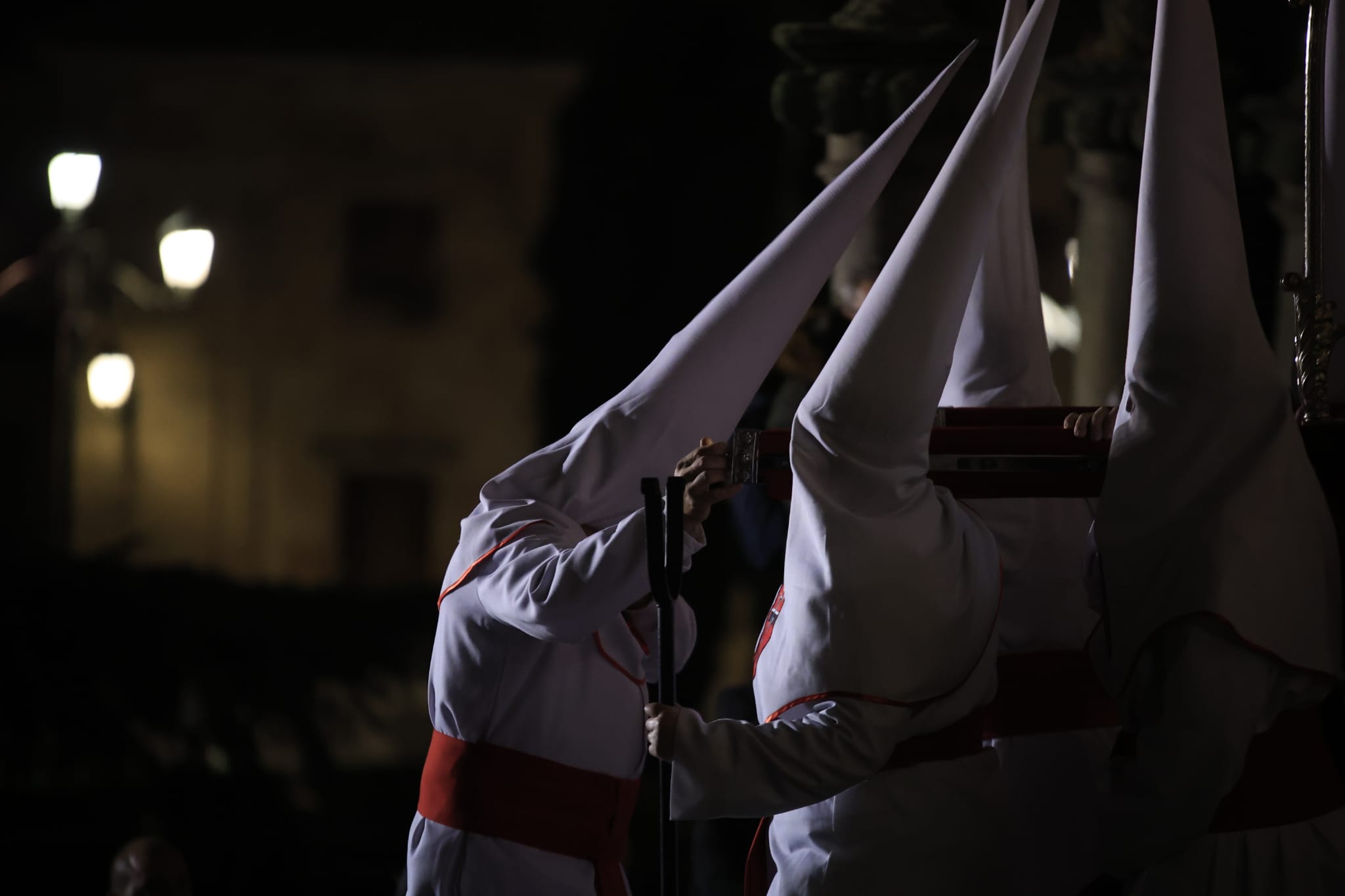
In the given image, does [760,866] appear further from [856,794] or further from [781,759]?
[781,759]

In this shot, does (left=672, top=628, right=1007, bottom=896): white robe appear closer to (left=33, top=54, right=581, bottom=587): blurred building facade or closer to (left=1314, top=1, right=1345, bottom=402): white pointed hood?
(left=1314, top=1, right=1345, bottom=402): white pointed hood

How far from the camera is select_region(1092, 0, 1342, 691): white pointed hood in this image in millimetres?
1937

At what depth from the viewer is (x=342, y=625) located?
19.0ft

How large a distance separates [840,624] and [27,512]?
4.87 meters

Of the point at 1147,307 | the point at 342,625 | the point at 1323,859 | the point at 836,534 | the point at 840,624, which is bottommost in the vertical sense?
the point at 342,625

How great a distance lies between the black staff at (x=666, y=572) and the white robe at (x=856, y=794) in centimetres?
9

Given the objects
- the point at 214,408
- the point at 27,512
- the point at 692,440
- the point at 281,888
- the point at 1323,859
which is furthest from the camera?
the point at 214,408

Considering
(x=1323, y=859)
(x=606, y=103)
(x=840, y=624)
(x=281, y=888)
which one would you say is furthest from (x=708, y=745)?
(x=606, y=103)

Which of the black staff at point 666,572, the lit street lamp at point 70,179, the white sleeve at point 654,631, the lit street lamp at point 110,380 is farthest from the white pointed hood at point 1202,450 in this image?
the lit street lamp at point 70,179

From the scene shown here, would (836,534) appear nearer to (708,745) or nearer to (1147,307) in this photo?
(708,745)

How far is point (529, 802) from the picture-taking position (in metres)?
2.55

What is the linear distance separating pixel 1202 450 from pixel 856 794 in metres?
0.75

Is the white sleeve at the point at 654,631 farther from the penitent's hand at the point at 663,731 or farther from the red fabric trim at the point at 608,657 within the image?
the penitent's hand at the point at 663,731

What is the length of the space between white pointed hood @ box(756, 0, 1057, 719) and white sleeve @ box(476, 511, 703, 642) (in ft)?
0.93
